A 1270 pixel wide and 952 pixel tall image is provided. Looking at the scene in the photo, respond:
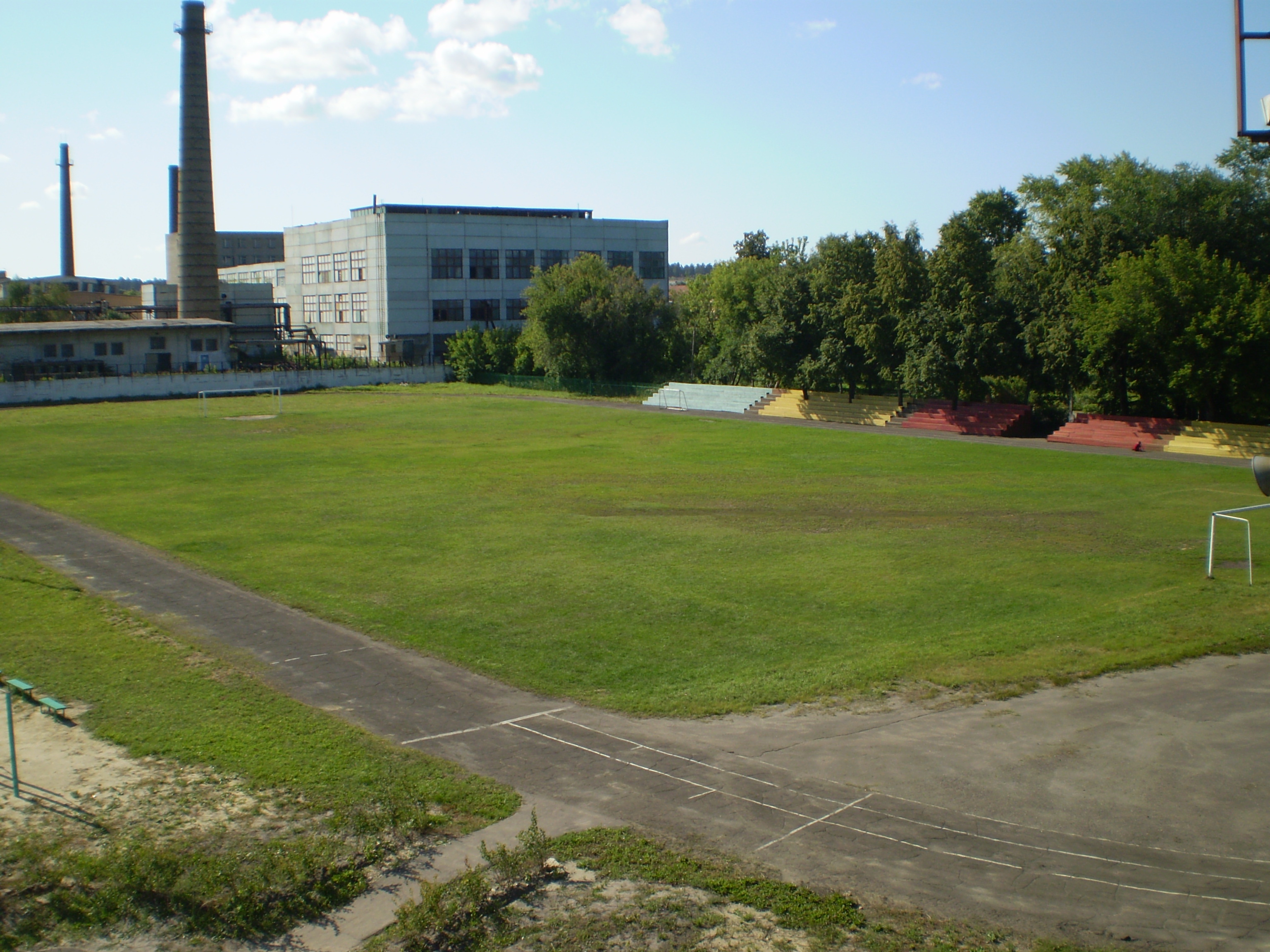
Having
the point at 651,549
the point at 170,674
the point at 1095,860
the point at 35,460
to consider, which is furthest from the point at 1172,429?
the point at 35,460

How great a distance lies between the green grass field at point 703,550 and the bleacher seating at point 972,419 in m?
5.35

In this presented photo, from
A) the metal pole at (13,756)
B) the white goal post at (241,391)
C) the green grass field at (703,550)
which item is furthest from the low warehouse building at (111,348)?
the metal pole at (13,756)

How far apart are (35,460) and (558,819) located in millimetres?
40097

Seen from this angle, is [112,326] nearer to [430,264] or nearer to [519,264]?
[430,264]

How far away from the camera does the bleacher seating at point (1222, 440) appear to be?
139 feet

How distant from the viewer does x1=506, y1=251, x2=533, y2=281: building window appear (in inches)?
3915

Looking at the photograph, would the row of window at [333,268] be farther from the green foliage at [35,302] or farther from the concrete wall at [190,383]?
the green foliage at [35,302]

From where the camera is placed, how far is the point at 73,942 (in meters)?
8.80

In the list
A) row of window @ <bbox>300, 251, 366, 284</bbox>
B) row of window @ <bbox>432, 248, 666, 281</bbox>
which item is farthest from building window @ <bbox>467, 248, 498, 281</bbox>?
row of window @ <bbox>300, 251, 366, 284</bbox>

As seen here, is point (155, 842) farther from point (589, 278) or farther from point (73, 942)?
point (589, 278)

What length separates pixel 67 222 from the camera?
493 ft

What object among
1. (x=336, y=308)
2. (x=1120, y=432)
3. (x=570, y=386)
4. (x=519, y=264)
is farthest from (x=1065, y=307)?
(x=336, y=308)

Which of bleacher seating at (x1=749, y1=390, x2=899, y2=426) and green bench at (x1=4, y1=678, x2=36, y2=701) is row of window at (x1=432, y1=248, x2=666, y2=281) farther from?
green bench at (x1=4, y1=678, x2=36, y2=701)

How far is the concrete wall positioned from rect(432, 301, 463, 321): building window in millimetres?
7513
